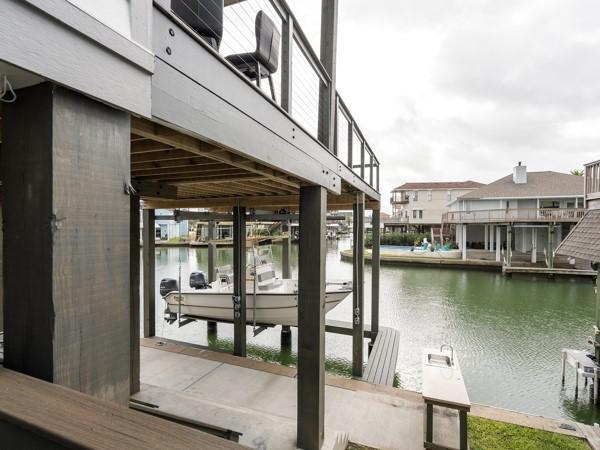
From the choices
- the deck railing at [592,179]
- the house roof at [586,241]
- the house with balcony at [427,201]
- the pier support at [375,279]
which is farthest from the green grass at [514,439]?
the house with balcony at [427,201]

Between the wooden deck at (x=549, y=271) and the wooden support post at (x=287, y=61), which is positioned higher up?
the wooden support post at (x=287, y=61)

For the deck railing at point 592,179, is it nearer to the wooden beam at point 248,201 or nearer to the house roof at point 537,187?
the wooden beam at point 248,201

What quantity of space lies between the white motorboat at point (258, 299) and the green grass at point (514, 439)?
11.5 ft

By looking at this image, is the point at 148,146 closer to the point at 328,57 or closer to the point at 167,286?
the point at 328,57

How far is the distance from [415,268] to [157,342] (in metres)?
16.7

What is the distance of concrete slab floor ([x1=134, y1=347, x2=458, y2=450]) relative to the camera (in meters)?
2.98

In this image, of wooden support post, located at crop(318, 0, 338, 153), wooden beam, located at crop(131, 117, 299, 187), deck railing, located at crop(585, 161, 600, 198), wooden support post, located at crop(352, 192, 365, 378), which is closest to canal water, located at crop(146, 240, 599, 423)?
wooden support post, located at crop(352, 192, 365, 378)

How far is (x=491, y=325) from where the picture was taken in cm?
898

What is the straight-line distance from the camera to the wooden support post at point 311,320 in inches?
108

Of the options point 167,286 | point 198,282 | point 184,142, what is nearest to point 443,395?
point 184,142

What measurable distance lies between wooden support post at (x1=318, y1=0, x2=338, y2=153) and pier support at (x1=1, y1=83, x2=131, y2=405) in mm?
2611

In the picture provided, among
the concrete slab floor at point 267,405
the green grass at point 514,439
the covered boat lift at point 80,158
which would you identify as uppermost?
the covered boat lift at point 80,158

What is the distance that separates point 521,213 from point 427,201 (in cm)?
961

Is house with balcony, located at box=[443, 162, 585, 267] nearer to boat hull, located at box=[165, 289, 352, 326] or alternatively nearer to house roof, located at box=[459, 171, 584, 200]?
house roof, located at box=[459, 171, 584, 200]
